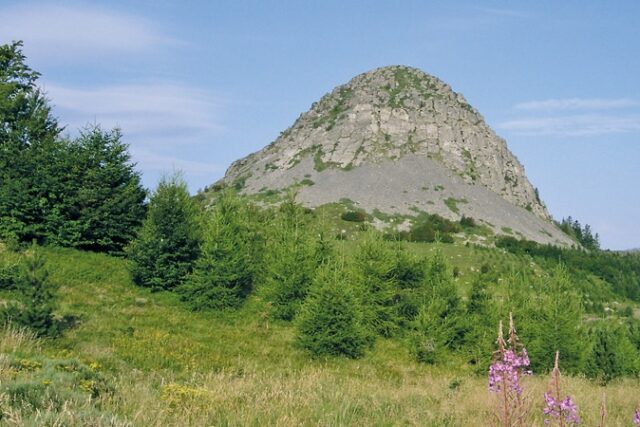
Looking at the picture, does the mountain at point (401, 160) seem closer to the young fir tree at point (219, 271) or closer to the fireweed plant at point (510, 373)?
the young fir tree at point (219, 271)

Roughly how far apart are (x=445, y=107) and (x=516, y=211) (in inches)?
1192

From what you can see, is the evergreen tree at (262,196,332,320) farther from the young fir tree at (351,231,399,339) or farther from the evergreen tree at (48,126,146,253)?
the evergreen tree at (48,126,146,253)

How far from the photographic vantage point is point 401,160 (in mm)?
101688

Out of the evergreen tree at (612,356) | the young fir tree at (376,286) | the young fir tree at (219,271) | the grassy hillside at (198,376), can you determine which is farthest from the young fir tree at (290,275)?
the evergreen tree at (612,356)

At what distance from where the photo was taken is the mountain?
90188 mm

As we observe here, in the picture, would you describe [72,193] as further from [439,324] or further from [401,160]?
[401,160]

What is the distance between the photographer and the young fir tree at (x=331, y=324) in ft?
80.9

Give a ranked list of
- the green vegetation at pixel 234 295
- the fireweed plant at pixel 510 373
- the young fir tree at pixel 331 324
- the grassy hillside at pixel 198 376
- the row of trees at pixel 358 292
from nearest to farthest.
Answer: the fireweed plant at pixel 510 373, the grassy hillside at pixel 198 376, the green vegetation at pixel 234 295, the young fir tree at pixel 331 324, the row of trees at pixel 358 292

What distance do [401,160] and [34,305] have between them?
3407 inches

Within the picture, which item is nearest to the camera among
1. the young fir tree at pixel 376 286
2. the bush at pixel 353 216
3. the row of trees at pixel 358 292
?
the row of trees at pixel 358 292

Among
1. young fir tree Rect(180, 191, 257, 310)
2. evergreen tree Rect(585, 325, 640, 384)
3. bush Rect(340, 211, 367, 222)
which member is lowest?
evergreen tree Rect(585, 325, 640, 384)

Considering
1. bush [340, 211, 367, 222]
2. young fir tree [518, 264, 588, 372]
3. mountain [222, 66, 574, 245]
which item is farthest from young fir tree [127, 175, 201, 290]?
mountain [222, 66, 574, 245]

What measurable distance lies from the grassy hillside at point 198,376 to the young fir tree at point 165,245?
129 cm

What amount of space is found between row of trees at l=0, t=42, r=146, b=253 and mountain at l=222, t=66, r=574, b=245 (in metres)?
49.5
